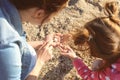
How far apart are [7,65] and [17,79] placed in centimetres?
13

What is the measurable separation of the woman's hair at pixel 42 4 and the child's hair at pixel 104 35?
15.3 inches

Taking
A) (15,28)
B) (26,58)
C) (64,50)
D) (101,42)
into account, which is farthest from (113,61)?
(15,28)

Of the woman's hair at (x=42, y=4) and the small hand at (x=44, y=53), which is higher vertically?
the woman's hair at (x=42, y=4)

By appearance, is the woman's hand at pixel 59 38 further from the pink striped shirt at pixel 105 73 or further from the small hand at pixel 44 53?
the pink striped shirt at pixel 105 73

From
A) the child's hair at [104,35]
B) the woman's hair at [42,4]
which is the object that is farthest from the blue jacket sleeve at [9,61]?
the child's hair at [104,35]

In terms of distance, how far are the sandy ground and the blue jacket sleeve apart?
2.20 feet

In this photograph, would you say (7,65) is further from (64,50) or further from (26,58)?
(64,50)

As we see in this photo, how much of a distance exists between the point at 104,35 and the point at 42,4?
0.50 m

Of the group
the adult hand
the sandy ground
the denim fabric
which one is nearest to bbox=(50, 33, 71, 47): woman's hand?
the adult hand

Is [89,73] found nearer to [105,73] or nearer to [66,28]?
[105,73]

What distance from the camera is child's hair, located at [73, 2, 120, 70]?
189 cm

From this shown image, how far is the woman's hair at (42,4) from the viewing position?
4.96ft

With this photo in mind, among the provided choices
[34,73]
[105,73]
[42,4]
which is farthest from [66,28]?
[42,4]

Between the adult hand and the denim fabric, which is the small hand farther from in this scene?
the denim fabric
